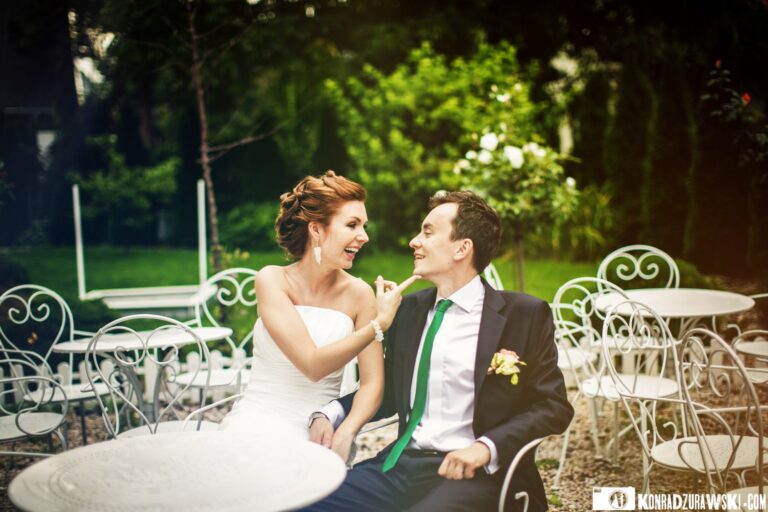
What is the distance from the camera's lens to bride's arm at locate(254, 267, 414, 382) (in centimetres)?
247

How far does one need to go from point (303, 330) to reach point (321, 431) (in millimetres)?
363

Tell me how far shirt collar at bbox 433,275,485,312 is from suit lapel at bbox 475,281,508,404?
0.05 metres

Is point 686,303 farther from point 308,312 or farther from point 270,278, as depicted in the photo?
point 270,278

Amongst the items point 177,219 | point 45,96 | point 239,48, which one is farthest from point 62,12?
point 177,219

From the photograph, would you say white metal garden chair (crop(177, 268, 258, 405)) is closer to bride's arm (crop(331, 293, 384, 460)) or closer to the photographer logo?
bride's arm (crop(331, 293, 384, 460))

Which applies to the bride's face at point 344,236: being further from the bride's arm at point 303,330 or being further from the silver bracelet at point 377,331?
the silver bracelet at point 377,331

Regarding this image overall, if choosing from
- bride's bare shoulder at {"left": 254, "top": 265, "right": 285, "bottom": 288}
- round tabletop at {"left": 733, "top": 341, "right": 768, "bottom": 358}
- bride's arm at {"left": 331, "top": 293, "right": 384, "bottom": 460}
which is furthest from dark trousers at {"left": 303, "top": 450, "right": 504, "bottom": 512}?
round tabletop at {"left": 733, "top": 341, "right": 768, "bottom": 358}

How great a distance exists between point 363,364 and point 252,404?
0.52 metres

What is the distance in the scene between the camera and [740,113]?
596 cm

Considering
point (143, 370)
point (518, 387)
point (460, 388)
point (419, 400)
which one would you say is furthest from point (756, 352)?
point (143, 370)

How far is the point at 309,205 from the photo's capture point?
9.27ft

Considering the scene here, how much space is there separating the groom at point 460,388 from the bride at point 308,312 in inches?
6.8

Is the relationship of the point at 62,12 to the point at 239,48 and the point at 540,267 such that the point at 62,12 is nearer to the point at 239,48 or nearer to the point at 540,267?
the point at 239,48

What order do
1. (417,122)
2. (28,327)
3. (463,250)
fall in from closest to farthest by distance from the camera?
(463,250) → (28,327) → (417,122)
